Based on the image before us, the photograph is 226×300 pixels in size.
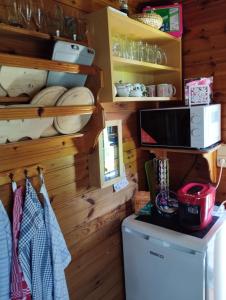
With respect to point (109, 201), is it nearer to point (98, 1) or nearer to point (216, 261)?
point (216, 261)

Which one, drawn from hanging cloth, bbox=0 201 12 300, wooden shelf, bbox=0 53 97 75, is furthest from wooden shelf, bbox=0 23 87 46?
hanging cloth, bbox=0 201 12 300

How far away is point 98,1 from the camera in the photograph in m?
1.42

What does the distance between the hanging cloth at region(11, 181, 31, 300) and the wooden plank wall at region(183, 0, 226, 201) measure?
1.34 meters

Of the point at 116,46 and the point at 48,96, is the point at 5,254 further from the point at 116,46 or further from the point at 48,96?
the point at 116,46

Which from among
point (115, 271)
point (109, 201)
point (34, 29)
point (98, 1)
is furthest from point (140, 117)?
point (115, 271)

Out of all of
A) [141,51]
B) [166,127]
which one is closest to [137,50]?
[141,51]

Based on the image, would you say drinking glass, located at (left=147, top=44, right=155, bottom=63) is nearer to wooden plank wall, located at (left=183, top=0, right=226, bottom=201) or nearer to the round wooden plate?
wooden plank wall, located at (left=183, top=0, right=226, bottom=201)

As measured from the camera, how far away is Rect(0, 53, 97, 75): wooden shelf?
847 millimetres

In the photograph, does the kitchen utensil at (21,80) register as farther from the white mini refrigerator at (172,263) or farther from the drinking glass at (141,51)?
the white mini refrigerator at (172,263)

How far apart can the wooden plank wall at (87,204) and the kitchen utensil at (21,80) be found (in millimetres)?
116

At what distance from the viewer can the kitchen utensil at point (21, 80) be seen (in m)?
0.94

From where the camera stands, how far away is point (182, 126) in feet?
5.06

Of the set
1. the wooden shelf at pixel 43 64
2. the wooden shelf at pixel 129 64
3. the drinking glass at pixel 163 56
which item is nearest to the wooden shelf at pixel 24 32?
the wooden shelf at pixel 43 64

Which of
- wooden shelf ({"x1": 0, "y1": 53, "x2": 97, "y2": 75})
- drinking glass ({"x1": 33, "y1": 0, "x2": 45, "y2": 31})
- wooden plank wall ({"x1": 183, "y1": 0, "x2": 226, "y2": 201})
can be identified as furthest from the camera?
wooden plank wall ({"x1": 183, "y1": 0, "x2": 226, "y2": 201})
